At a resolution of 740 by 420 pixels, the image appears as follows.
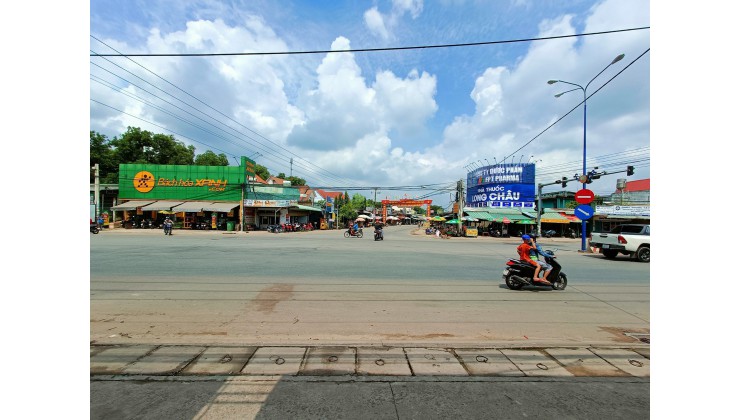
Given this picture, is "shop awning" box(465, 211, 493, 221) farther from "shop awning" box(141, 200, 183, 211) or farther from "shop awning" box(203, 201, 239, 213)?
"shop awning" box(141, 200, 183, 211)

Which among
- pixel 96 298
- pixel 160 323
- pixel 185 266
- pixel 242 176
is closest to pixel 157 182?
pixel 242 176

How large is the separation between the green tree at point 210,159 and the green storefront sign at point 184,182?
1957cm

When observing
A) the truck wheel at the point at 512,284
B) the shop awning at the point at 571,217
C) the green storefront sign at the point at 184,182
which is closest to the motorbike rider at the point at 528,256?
the truck wheel at the point at 512,284

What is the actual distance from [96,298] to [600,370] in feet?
28.6

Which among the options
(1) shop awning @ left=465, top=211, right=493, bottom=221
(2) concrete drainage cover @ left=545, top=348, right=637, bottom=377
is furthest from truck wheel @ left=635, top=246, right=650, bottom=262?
(1) shop awning @ left=465, top=211, right=493, bottom=221

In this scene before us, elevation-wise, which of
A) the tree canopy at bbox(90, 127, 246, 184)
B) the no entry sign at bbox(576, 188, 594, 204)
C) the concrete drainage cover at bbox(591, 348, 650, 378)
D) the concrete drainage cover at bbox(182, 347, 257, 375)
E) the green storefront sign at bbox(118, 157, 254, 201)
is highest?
the tree canopy at bbox(90, 127, 246, 184)

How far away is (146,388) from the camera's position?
10.1 feet

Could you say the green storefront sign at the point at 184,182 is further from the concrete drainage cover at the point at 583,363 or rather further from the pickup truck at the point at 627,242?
the concrete drainage cover at the point at 583,363

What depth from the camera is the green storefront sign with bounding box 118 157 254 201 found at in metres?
35.4

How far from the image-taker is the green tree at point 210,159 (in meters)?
55.6

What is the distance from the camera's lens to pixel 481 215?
36.8 metres

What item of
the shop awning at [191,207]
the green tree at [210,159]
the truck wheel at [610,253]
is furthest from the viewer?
the green tree at [210,159]

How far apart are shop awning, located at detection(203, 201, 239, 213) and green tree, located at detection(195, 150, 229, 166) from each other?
24.3 m

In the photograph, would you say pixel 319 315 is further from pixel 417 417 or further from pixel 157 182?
pixel 157 182
